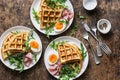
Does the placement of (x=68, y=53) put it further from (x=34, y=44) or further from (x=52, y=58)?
(x=34, y=44)

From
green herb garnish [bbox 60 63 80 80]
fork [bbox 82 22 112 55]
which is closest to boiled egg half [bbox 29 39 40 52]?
green herb garnish [bbox 60 63 80 80]

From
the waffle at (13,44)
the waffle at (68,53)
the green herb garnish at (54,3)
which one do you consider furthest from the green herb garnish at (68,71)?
the green herb garnish at (54,3)

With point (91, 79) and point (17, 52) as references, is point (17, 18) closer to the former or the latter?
point (17, 52)

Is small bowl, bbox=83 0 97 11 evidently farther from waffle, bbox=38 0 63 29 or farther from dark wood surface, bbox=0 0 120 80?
waffle, bbox=38 0 63 29

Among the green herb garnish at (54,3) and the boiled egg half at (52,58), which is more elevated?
the green herb garnish at (54,3)

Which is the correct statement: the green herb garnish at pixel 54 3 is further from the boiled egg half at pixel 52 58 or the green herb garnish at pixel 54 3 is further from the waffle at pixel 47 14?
the boiled egg half at pixel 52 58

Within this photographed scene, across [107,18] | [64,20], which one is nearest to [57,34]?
[64,20]
